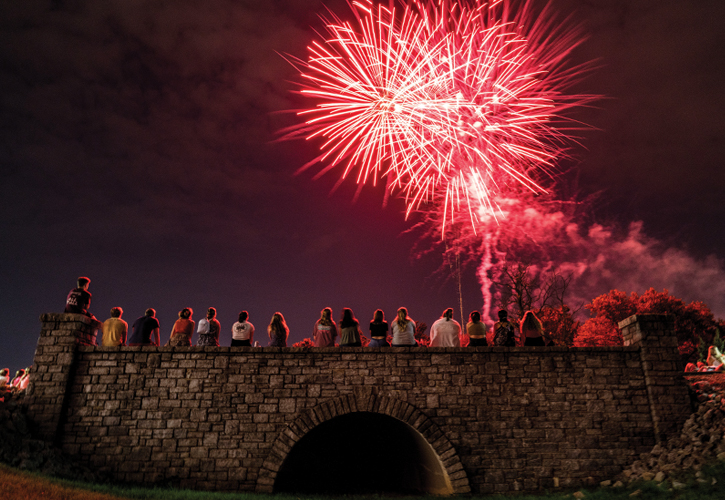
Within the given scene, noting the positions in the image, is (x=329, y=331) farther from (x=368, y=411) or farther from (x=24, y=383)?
(x=24, y=383)

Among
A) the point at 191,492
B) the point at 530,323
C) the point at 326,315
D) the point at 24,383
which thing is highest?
the point at 326,315

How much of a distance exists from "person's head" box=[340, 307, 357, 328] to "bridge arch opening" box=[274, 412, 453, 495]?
2.17m

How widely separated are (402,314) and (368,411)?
229 cm

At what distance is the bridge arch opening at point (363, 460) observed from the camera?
36.7ft

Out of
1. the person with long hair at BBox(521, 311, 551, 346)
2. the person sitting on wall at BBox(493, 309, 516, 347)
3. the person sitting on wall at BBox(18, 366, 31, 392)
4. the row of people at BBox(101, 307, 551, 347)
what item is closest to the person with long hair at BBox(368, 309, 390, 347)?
the row of people at BBox(101, 307, 551, 347)

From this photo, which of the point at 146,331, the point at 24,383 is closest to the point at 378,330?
the point at 146,331

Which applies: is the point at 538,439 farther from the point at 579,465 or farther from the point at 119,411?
the point at 119,411

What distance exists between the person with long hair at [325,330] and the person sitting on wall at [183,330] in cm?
295

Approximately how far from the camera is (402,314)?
1084 centimetres

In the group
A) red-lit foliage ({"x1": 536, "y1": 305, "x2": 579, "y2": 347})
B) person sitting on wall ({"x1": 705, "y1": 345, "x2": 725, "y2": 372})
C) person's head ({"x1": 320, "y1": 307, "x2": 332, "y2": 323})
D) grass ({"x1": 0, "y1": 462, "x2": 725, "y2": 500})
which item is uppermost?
red-lit foliage ({"x1": 536, "y1": 305, "x2": 579, "y2": 347})

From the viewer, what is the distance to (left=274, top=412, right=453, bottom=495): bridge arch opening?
11180 millimetres

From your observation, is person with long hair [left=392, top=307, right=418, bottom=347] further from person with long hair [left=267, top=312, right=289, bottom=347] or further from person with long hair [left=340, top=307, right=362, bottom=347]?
person with long hair [left=267, top=312, right=289, bottom=347]

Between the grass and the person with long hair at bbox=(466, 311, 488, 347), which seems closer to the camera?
the grass

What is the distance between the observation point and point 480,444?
32.7ft
